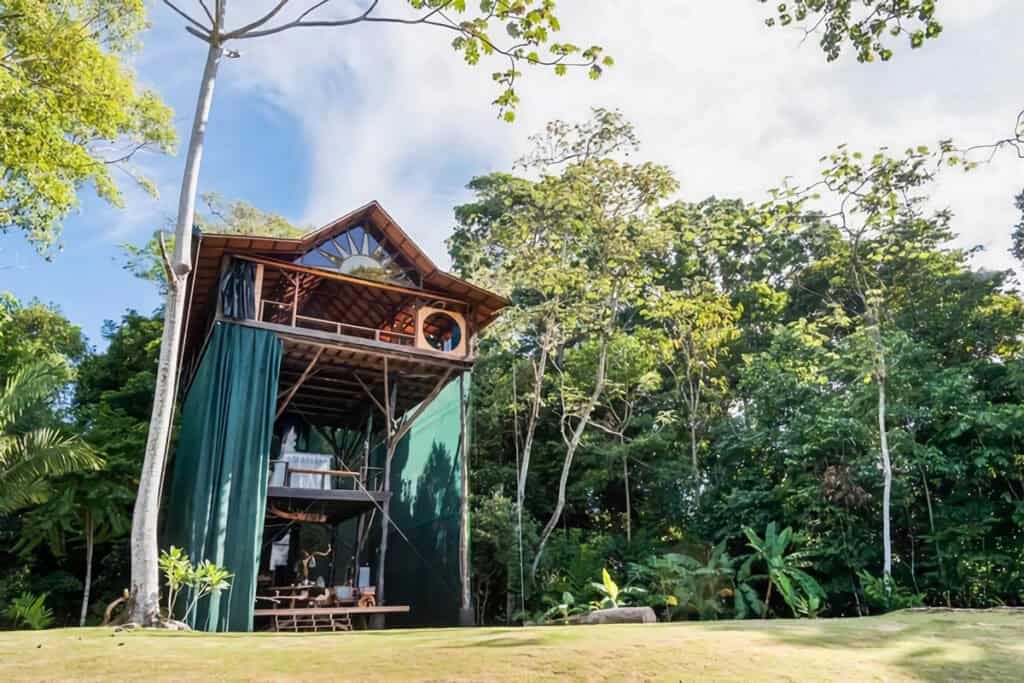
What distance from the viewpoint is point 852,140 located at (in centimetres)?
650

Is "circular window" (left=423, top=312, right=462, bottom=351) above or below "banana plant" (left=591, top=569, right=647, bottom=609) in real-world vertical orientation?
above

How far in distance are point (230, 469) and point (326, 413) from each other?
237 inches

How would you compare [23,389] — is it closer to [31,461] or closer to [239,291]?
[31,461]

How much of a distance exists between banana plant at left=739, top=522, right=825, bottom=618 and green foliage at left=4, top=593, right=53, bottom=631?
1137cm

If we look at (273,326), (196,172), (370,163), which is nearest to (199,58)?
(196,172)

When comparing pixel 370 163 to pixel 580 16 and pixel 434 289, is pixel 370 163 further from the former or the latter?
pixel 580 16

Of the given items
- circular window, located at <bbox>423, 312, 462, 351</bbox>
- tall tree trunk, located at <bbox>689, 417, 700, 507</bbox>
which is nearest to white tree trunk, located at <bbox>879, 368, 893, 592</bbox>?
tall tree trunk, located at <bbox>689, 417, 700, 507</bbox>

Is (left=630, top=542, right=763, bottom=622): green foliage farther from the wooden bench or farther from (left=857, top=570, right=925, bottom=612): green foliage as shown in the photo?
the wooden bench

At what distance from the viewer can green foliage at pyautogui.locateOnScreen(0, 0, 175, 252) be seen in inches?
348

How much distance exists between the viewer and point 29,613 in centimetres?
1102

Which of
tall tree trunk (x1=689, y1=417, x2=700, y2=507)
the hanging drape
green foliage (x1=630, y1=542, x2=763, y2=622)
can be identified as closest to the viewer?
the hanging drape

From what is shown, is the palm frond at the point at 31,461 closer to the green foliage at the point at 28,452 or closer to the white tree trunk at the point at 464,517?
the green foliage at the point at 28,452

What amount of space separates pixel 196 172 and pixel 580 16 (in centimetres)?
479

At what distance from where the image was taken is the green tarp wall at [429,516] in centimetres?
1192
